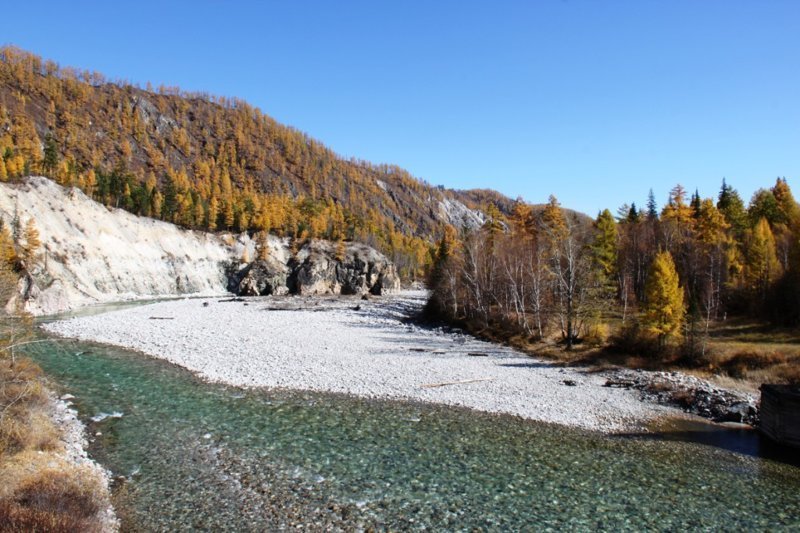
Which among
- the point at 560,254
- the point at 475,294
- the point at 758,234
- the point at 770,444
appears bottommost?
the point at 770,444

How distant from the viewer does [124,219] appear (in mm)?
75375

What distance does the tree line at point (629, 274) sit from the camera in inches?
1199

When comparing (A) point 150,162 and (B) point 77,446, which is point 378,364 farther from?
(A) point 150,162

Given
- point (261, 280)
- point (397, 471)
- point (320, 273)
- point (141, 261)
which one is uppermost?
point (141, 261)

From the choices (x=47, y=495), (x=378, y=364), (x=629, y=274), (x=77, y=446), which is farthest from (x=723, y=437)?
(x=629, y=274)

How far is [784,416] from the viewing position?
49.6ft

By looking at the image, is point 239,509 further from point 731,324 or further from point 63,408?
point 731,324

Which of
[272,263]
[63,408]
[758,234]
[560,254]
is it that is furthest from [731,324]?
[272,263]

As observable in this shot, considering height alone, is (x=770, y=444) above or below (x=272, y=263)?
below

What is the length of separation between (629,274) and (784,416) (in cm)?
3866

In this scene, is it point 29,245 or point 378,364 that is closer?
point 378,364

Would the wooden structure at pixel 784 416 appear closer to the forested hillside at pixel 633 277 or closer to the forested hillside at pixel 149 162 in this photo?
the forested hillside at pixel 633 277

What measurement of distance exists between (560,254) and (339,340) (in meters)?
18.2

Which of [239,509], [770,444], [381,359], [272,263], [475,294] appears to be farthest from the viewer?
[272,263]
